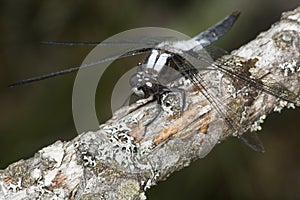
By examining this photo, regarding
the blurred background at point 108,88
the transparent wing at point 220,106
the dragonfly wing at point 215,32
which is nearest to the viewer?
the transparent wing at point 220,106

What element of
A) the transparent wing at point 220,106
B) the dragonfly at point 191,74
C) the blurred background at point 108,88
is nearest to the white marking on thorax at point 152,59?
the dragonfly at point 191,74

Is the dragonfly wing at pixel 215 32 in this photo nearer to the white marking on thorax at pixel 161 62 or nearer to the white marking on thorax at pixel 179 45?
the white marking on thorax at pixel 179 45

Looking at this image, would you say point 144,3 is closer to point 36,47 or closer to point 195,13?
point 195,13

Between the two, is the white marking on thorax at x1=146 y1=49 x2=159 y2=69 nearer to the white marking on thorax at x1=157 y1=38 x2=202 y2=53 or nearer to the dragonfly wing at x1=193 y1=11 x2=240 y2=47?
the white marking on thorax at x1=157 y1=38 x2=202 y2=53

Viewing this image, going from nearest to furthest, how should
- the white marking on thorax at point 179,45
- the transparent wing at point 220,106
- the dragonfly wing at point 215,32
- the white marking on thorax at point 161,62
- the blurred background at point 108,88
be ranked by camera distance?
the transparent wing at point 220,106
the white marking on thorax at point 161,62
the white marking on thorax at point 179,45
the dragonfly wing at point 215,32
the blurred background at point 108,88

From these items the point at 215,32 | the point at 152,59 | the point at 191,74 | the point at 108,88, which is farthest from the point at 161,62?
the point at 108,88

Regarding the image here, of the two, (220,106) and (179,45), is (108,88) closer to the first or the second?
(179,45)

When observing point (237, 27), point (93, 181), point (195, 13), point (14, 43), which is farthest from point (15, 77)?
point (93, 181)
